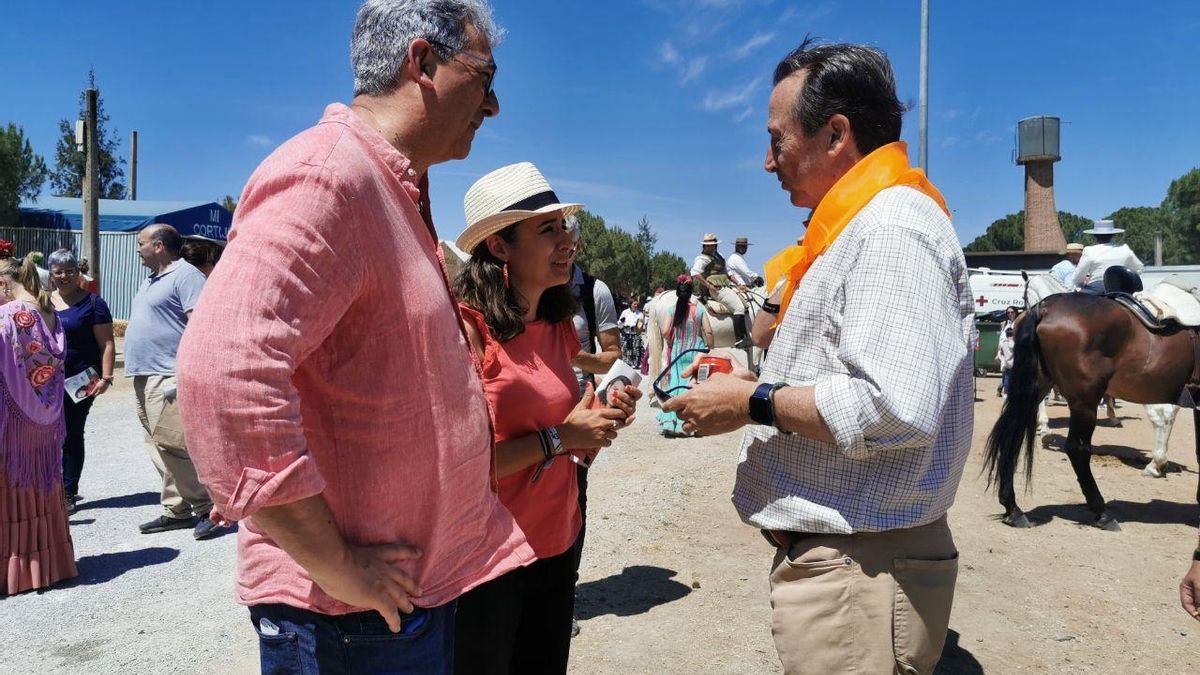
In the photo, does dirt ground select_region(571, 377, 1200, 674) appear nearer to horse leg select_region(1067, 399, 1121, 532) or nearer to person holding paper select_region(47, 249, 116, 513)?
horse leg select_region(1067, 399, 1121, 532)

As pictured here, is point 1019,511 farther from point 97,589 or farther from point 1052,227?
point 1052,227

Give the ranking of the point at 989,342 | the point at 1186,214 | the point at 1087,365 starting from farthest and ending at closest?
the point at 1186,214 → the point at 989,342 → the point at 1087,365

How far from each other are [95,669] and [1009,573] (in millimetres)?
5233

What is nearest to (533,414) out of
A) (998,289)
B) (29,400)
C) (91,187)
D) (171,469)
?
(29,400)

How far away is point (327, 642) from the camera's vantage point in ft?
4.36

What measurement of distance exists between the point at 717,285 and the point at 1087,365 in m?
6.45

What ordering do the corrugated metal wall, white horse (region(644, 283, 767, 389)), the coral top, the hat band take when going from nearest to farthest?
the coral top → the hat band → white horse (region(644, 283, 767, 389)) → the corrugated metal wall

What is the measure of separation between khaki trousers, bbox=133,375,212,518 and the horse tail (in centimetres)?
606

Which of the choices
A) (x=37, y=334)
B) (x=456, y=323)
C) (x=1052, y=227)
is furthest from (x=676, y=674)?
(x=1052, y=227)

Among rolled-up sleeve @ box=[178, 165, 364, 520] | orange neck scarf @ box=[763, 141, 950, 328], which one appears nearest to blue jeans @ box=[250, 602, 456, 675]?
rolled-up sleeve @ box=[178, 165, 364, 520]

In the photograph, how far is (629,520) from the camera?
600cm

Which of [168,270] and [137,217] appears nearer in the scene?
[168,270]

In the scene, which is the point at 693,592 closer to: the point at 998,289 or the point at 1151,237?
the point at 998,289

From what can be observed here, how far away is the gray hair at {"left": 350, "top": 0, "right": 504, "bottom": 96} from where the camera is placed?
4.75 feet
